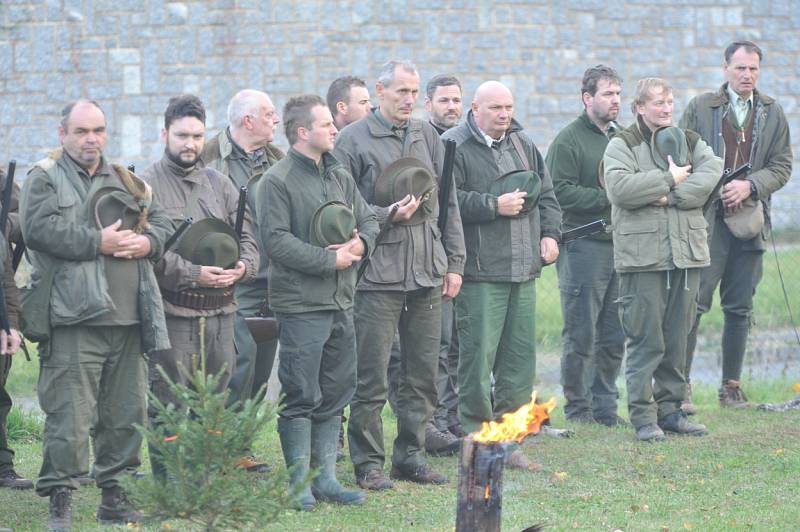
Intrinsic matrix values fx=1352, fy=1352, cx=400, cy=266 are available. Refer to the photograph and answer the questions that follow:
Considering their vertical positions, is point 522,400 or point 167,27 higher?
point 167,27

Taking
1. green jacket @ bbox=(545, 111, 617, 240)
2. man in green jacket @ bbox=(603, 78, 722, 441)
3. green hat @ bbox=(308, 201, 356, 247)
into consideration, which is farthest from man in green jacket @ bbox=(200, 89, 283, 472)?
man in green jacket @ bbox=(603, 78, 722, 441)

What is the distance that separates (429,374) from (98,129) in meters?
2.38

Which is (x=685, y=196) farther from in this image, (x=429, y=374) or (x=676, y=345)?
(x=429, y=374)

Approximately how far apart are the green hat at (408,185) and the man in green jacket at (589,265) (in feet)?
7.01

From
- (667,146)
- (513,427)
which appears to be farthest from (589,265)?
(513,427)

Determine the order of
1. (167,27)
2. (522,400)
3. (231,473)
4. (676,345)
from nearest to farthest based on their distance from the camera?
(231,473), (522,400), (676,345), (167,27)

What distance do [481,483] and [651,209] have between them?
12.3 feet

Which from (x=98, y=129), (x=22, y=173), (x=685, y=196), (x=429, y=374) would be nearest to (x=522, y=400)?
(x=429, y=374)

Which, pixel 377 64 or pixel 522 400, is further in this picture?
pixel 377 64

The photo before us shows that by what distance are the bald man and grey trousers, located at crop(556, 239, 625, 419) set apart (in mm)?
1189

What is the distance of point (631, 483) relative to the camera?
7.80 meters

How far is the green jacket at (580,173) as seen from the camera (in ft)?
31.3

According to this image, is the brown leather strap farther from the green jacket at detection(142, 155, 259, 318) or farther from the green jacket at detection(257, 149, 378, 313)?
the green jacket at detection(142, 155, 259, 318)

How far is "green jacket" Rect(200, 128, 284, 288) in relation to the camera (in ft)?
26.7
